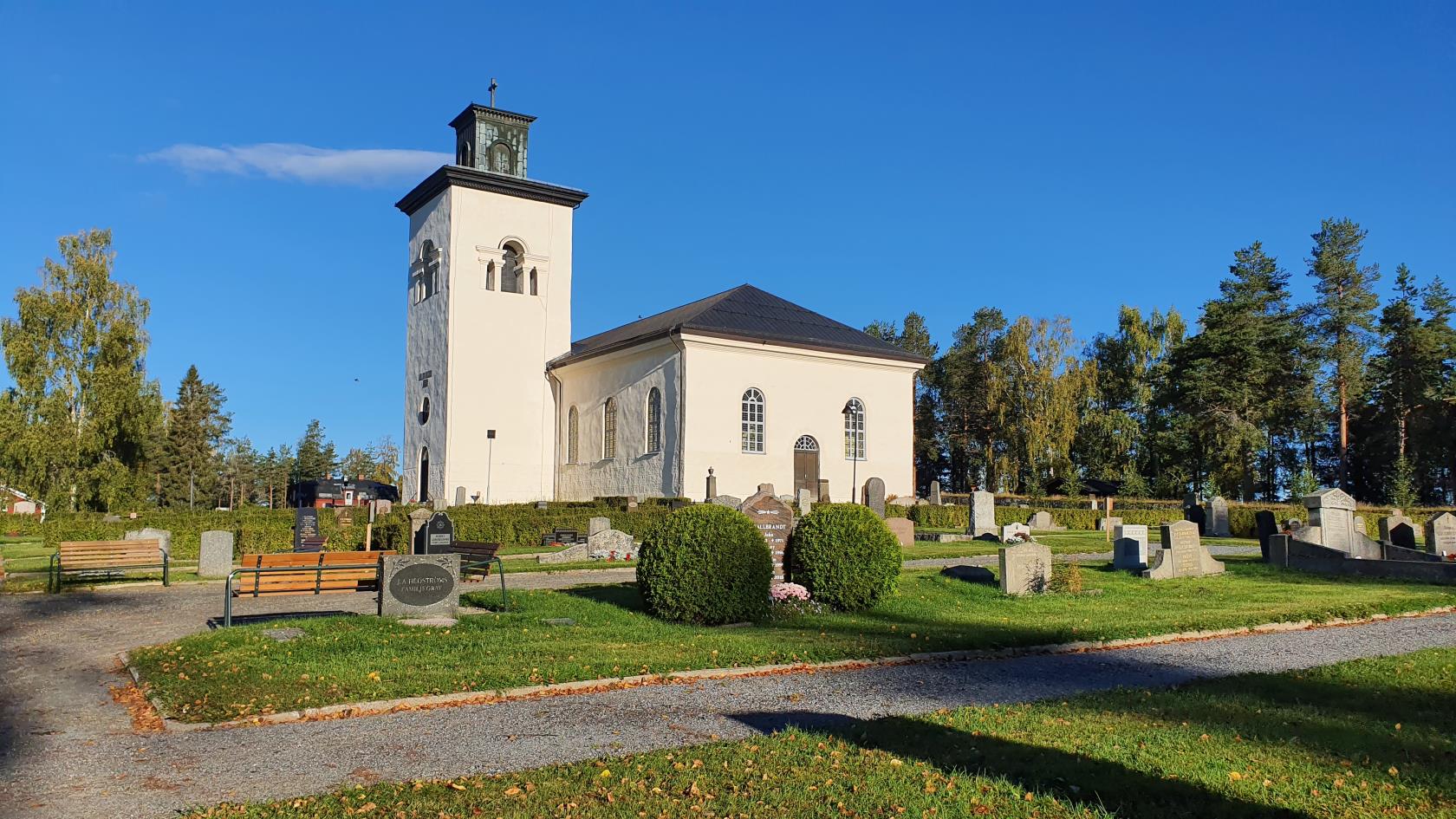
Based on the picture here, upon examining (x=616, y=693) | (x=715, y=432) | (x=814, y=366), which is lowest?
(x=616, y=693)

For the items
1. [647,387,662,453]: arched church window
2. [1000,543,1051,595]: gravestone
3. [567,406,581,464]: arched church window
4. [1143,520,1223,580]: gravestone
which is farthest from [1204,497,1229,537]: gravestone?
[567,406,581,464]: arched church window

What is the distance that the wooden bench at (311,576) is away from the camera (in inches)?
610

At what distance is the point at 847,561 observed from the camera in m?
13.6

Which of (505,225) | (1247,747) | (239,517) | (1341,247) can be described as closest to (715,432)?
(505,225)

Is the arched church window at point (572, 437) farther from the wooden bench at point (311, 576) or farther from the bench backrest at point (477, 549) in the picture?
the wooden bench at point (311, 576)

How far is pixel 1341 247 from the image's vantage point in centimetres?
5075

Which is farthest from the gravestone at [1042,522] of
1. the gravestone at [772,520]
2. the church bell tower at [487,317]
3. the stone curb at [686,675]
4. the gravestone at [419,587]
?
the gravestone at [419,587]

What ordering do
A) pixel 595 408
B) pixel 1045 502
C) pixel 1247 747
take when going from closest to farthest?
pixel 1247 747
pixel 595 408
pixel 1045 502

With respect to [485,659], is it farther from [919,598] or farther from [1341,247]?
[1341,247]

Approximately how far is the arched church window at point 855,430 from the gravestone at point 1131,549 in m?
17.0

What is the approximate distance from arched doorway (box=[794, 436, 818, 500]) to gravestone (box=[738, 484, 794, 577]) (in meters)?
20.8

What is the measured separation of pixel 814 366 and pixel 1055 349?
78.5ft

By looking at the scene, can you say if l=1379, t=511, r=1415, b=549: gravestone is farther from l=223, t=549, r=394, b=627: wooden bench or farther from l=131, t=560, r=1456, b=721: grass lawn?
l=223, t=549, r=394, b=627: wooden bench

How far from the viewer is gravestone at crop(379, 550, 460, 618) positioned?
12188 millimetres
